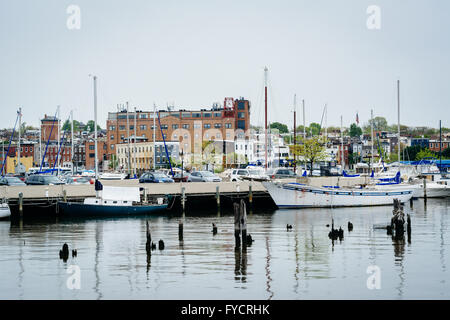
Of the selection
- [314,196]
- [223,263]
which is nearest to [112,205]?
[314,196]

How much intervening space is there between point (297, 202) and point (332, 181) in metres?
12.0

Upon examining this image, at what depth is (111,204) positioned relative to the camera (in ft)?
192

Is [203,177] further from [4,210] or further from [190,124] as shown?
[190,124]

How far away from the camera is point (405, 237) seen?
4303 cm

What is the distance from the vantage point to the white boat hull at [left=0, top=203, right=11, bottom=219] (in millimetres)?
55450

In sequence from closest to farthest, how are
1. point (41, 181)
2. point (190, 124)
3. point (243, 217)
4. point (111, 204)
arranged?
point (243, 217) < point (111, 204) < point (41, 181) < point (190, 124)

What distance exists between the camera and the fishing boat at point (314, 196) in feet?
214

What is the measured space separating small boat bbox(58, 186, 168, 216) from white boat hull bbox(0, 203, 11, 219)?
4087mm

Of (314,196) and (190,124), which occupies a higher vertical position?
(190,124)

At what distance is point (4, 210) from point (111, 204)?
8.53 metres

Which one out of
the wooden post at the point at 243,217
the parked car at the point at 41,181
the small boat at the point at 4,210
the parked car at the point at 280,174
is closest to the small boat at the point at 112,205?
the small boat at the point at 4,210

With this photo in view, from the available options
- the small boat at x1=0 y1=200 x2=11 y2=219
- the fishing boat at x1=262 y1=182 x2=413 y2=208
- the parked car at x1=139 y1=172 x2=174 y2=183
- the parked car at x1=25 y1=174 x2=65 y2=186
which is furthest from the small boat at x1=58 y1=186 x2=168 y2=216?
the parked car at x1=25 y1=174 x2=65 y2=186

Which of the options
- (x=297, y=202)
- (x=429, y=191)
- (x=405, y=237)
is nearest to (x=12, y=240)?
(x=405, y=237)

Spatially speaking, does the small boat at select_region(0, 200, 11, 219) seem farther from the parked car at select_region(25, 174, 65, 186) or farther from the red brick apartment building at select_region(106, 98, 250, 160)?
the red brick apartment building at select_region(106, 98, 250, 160)
